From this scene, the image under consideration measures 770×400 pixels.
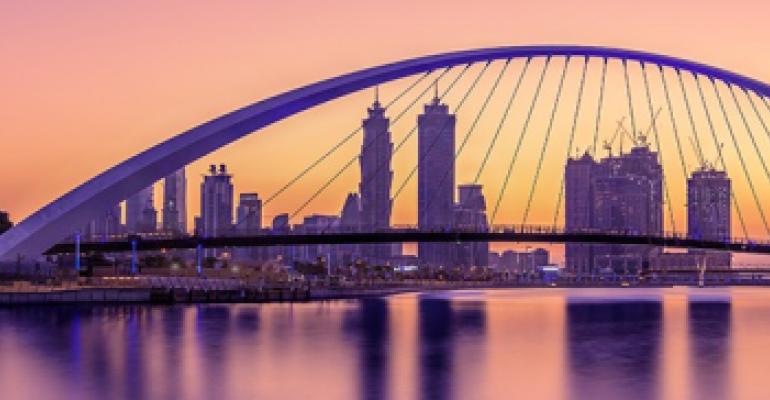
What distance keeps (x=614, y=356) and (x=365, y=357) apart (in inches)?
244

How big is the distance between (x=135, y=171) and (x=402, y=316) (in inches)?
506

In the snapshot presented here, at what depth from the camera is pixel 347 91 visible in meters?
51.3

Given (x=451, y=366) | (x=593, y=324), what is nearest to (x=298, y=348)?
(x=451, y=366)

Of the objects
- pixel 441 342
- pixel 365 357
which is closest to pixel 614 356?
pixel 365 357

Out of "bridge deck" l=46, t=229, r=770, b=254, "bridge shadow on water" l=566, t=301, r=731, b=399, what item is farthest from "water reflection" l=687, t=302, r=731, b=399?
"bridge deck" l=46, t=229, r=770, b=254

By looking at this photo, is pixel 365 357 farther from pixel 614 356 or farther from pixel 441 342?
pixel 614 356

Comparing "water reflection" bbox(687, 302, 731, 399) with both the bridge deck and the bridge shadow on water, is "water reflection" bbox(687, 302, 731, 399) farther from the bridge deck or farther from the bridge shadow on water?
the bridge deck

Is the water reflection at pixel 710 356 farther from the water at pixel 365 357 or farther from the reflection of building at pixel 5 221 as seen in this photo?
the reflection of building at pixel 5 221

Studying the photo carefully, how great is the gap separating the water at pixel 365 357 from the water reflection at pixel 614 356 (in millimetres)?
48

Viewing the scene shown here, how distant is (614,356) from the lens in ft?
99.0

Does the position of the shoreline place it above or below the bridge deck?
below

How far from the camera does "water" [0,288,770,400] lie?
22625 mm

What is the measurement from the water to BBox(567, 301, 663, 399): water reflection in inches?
1.9

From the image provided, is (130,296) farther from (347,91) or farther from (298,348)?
(298,348)
